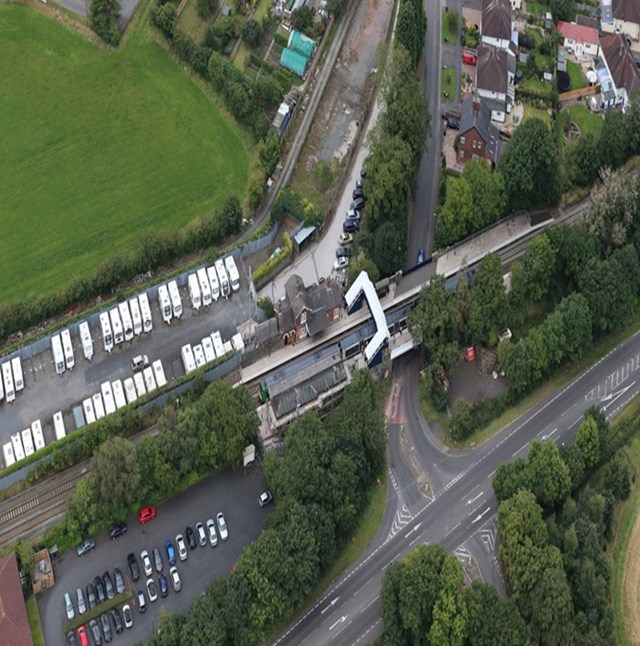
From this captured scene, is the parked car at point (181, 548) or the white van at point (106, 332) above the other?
the white van at point (106, 332)

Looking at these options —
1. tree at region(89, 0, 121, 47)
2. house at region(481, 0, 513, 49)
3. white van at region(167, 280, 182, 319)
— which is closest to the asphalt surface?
white van at region(167, 280, 182, 319)

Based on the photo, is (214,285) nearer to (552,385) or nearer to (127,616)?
(127,616)

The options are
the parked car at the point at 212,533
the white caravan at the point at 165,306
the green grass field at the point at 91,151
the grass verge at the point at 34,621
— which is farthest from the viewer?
the green grass field at the point at 91,151

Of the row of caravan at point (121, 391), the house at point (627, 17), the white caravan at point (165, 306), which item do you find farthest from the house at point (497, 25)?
the row of caravan at point (121, 391)

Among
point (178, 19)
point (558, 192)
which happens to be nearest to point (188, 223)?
point (178, 19)

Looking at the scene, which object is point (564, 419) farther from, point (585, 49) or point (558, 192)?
point (585, 49)

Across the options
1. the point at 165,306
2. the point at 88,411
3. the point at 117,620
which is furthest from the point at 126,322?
the point at 117,620

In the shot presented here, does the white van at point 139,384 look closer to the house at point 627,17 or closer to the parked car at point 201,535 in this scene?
the parked car at point 201,535

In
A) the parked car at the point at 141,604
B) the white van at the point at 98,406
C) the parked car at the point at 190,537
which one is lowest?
the parked car at the point at 141,604
